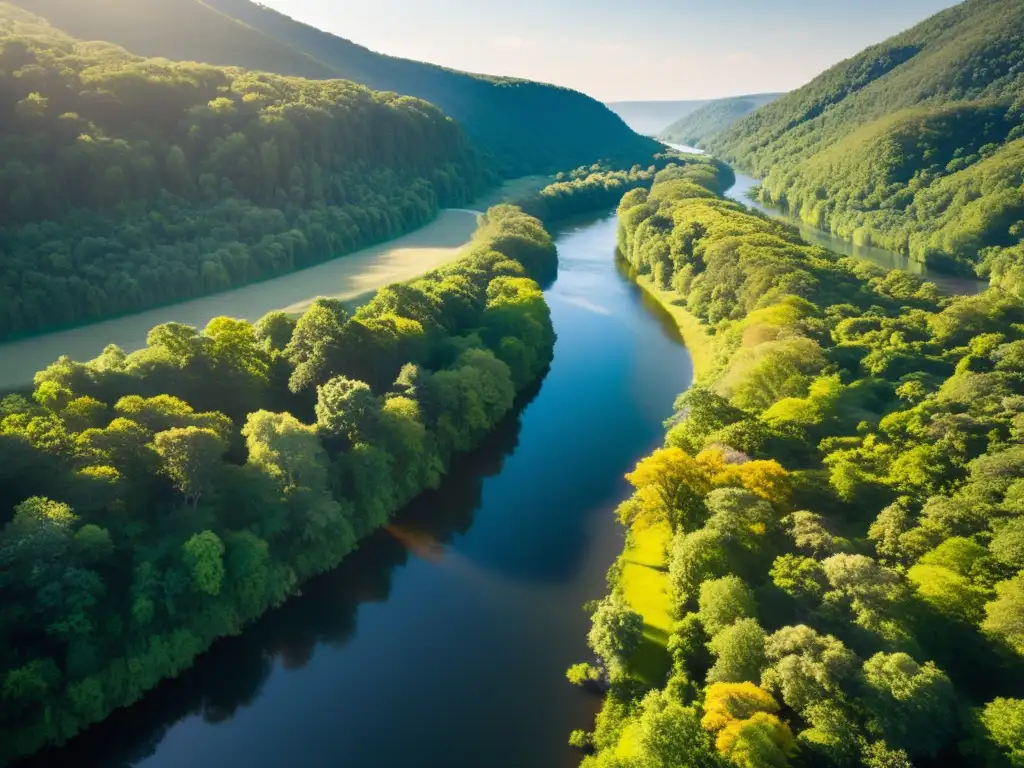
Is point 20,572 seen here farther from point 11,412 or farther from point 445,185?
point 445,185

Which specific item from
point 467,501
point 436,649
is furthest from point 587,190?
point 436,649

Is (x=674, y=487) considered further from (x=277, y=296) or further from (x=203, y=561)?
(x=277, y=296)

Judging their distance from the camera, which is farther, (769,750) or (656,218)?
(656,218)

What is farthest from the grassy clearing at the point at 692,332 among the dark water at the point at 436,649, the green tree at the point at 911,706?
the green tree at the point at 911,706

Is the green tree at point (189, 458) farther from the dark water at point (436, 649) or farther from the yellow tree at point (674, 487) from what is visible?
the yellow tree at point (674, 487)

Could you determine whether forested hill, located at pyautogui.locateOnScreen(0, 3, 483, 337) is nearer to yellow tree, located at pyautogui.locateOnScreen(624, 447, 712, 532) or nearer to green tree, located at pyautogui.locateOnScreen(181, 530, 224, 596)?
green tree, located at pyautogui.locateOnScreen(181, 530, 224, 596)

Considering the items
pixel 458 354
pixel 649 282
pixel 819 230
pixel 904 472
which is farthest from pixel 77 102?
pixel 819 230
